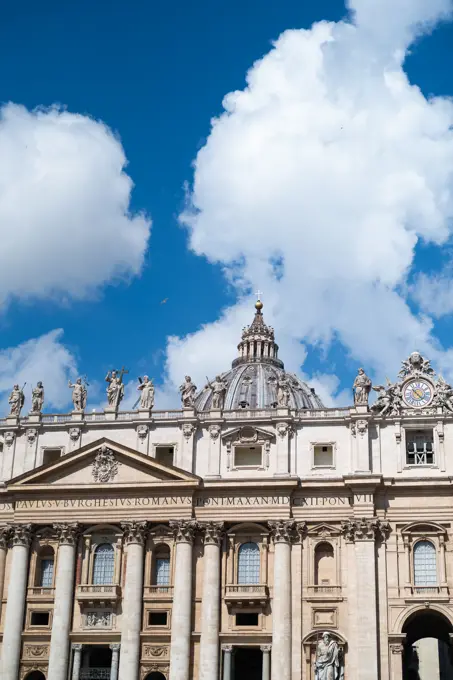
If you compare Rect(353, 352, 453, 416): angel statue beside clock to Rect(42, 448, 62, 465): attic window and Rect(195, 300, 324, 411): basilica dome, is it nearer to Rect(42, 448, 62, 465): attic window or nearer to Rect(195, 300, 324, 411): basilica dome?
Rect(42, 448, 62, 465): attic window

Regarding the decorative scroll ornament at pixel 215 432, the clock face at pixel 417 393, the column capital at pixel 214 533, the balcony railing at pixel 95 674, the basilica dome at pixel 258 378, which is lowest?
the balcony railing at pixel 95 674

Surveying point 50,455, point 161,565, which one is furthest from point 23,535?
point 161,565

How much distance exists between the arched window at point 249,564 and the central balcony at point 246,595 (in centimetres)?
97

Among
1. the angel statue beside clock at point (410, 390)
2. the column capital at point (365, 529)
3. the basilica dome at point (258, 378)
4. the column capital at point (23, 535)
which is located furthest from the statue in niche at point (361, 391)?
the basilica dome at point (258, 378)

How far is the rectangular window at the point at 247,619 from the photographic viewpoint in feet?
204

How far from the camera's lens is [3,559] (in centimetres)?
6644

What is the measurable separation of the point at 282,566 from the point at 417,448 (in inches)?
445

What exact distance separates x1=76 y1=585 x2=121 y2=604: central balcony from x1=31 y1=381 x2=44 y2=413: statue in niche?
12.9m

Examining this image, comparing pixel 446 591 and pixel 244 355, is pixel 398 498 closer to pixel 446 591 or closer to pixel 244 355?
pixel 446 591

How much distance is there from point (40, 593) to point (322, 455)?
19768 millimetres

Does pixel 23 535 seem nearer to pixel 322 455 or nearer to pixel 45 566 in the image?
pixel 45 566

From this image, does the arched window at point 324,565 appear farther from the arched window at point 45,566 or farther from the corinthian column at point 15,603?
the corinthian column at point 15,603

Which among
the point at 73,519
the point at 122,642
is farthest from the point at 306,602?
the point at 73,519

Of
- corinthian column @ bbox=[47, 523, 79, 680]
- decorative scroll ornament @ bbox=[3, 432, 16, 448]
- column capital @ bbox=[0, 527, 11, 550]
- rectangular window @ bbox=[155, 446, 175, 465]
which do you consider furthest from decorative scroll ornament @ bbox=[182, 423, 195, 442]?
column capital @ bbox=[0, 527, 11, 550]
